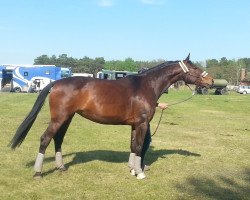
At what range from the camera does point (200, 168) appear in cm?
1000

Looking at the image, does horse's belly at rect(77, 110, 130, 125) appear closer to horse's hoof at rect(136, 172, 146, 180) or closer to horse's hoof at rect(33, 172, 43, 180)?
horse's hoof at rect(136, 172, 146, 180)

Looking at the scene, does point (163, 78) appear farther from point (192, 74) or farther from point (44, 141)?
point (44, 141)

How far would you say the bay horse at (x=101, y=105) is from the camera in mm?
8508

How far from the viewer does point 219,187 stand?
8.24 meters

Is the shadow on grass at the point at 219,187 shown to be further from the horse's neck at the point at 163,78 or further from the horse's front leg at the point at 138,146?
the horse's neck at the point at 163,78

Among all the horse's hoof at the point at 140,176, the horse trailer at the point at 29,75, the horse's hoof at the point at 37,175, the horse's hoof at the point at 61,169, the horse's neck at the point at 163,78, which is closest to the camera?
the horse's hoof at the point at 37,175

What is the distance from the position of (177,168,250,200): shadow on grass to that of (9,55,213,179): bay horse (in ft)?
3.83

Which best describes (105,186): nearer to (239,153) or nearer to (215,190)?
(215,190)

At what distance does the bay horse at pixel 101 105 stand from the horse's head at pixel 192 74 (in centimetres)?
60

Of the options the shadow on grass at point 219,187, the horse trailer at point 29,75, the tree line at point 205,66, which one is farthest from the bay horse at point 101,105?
the tree line at point 205,66

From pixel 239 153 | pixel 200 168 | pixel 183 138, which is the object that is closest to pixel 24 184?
pixel 200 168

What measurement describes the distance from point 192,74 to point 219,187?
8.96 ft

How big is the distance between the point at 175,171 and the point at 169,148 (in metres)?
3.21

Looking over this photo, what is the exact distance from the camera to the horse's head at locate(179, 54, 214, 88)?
30.8 ft
